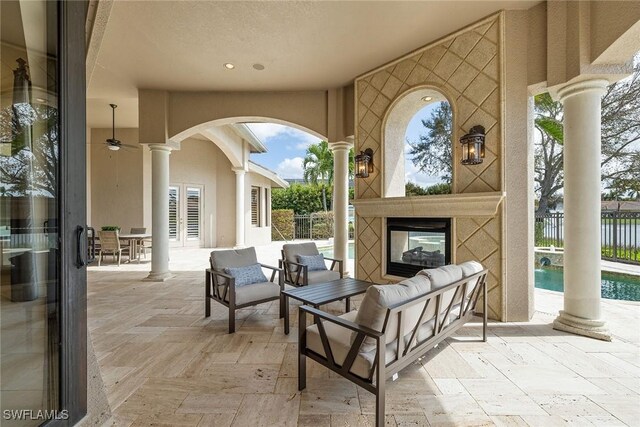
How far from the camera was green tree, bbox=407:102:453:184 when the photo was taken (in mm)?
5535

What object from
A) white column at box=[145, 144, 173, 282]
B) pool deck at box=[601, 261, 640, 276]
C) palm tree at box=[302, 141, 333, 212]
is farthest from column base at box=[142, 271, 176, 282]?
palm tree at box=[302, 141, 333, 212]

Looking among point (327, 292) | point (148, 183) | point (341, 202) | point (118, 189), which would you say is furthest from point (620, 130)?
point (118, 189)

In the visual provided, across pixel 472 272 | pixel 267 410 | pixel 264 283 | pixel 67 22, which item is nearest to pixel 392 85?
pixel 472 272

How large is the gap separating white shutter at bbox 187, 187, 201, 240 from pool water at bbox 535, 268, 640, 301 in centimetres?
1010

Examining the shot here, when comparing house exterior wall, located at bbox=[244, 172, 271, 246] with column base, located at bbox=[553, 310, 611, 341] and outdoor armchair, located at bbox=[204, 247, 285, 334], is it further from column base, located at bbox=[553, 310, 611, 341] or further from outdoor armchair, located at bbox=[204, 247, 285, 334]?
column base, located at bbox=[553, 310, 611, 341]

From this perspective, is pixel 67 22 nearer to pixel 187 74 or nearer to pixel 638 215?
pixel 187 74

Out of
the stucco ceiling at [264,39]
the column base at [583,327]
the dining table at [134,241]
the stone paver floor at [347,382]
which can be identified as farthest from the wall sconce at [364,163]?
the dining table at [134,241]

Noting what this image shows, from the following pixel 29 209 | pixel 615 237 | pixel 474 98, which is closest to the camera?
pixel 29 209

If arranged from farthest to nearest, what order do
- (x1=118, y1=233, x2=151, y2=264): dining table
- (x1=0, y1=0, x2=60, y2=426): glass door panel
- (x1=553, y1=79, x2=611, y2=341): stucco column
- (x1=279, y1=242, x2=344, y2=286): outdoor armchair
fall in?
1. (x1=118, y1=233, x2=151, y2=264): dining table
2. (x1=279, y1=242, x2=344, y2=286): outdoor armchair
3. (x1=553, y1=79, x2=611, y2=341): stucco column
4. (x1=0, y1=0, x2=60, y2=426): glass door panel

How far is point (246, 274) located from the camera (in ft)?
11.9

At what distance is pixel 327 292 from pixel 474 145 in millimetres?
2575

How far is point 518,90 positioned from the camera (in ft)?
11.3

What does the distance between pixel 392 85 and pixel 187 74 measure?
3520 millimetres

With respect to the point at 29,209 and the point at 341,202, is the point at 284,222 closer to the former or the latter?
the point at 341,202
